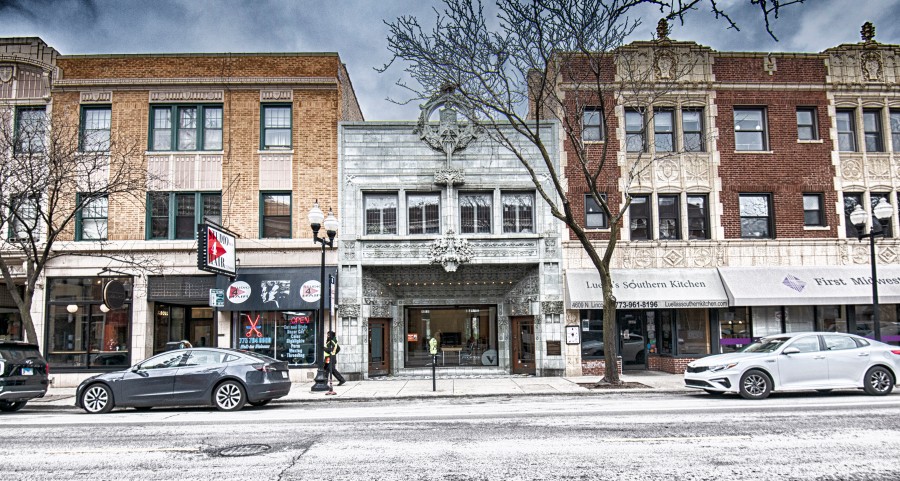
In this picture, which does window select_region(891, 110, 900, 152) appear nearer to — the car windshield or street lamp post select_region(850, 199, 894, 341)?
street lamp post select_region(850, 199, 894, 341)

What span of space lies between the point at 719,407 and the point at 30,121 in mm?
21599

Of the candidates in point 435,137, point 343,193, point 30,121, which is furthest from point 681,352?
point 30,121

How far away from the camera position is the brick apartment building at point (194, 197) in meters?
20.3

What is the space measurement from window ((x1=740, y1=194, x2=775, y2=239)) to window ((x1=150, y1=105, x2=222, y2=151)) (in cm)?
1760

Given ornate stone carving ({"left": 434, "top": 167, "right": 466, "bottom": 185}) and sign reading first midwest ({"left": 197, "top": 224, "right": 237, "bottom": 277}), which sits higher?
ornate stone carving ({"left": 434, "top": 167, "right": 466, "bottom": 185})

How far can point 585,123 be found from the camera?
21547 millimetres

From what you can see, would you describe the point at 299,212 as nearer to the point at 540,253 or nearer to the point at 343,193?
the point at 343,193

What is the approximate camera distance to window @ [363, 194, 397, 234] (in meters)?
21.2

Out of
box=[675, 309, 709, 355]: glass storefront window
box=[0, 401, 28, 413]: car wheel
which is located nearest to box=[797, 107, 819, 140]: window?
box=[675, 309, 709, 355]: glass storefront window

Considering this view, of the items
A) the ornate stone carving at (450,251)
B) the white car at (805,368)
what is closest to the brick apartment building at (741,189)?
the ornate stone carving at (450,251)

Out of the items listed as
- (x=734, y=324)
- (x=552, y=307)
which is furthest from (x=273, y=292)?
(x=734, y=324)

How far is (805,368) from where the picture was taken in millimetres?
13891

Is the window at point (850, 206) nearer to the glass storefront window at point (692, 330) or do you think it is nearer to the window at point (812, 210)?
the window at point (812, 210)

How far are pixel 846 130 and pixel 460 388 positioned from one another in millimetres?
16047
